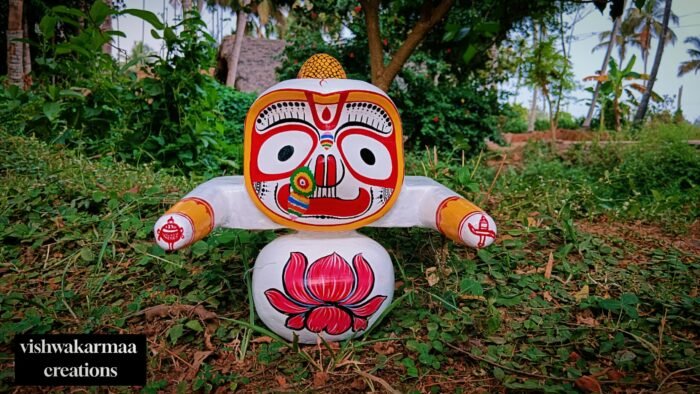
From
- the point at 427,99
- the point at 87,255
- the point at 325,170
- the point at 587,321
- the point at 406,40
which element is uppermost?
the point at 406,40

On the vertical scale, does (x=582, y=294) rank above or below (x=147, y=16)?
below

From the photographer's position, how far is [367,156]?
1.66 meters

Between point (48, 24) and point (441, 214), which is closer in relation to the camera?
point (441, 214)

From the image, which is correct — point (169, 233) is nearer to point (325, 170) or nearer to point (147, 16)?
point (325, 170)

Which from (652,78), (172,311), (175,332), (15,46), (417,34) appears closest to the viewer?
(175,332)

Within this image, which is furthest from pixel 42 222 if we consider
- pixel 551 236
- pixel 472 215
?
pixel 551 236

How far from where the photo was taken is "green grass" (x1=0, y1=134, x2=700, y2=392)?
1.58 m

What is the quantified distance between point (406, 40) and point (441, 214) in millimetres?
2168

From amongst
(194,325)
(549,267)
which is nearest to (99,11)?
(194,325)

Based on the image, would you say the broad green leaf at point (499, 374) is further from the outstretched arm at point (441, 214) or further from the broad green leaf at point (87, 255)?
the broad green leaf at point (87, 255)

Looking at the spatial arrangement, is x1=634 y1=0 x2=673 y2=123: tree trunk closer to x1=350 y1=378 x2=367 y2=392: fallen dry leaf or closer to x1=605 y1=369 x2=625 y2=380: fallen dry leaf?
x1=605 y1=369 x2=625 y2=380: fallen dry leaf

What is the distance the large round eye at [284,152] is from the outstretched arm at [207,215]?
0.15 m

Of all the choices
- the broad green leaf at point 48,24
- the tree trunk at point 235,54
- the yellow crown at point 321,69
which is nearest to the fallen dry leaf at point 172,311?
the yellow crown at point 321,69

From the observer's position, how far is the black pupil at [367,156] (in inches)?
64.9
